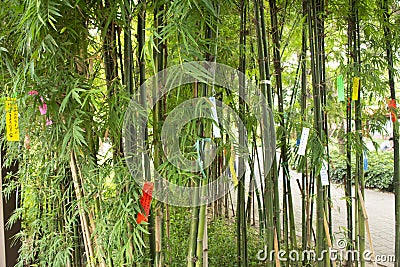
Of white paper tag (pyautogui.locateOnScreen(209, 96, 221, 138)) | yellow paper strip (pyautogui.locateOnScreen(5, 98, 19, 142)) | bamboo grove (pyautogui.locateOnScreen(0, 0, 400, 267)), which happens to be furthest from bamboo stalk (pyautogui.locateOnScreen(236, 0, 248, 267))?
yellow paper strip (pyautogui.locateOnScreen(5, 98, 19, 142))

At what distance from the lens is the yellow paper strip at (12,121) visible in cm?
137

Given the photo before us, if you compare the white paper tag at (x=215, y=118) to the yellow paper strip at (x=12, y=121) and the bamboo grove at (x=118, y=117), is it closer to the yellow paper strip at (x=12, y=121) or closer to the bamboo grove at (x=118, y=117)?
the bamboo grove at (x=118, y=117)

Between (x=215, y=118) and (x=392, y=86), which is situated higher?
(x=392, y=86)

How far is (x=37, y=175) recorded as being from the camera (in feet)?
5.50

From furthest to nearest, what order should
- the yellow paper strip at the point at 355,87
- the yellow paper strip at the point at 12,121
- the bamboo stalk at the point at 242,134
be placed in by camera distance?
1. the yellow paper strip at the point at 355,87
2. the bamboo stalk at the point at 242,134
3. the yellow paper strip at the point at 12,121

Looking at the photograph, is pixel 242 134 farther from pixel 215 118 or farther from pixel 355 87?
pixel 355 87

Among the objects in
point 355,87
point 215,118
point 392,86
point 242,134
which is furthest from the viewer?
point 392,86

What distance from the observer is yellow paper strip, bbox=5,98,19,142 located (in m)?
1.37

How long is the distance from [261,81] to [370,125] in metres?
0.84

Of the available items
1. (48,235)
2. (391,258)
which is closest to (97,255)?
(48,235)

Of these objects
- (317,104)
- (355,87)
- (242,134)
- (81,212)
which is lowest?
(81,212)

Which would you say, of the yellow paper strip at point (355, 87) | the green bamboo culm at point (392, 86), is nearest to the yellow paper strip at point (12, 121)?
the yellow paper strip at point (355, 87)

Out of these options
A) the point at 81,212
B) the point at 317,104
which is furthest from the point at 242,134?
the point at 81,212

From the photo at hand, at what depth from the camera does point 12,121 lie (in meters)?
1.42
